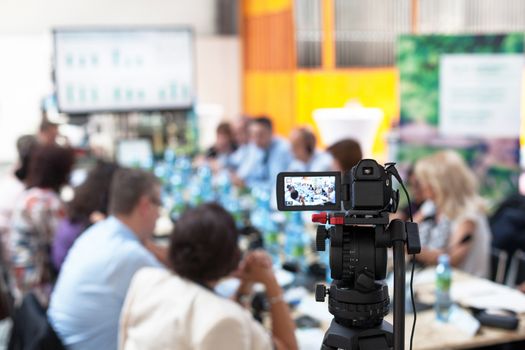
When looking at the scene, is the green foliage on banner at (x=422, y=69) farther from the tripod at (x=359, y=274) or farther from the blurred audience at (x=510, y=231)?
the tripod at (x=359, y=274)

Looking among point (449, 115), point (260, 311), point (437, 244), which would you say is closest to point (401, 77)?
point (449, 115)

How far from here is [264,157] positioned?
217 inches

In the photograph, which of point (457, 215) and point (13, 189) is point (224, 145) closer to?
point (13, 189)

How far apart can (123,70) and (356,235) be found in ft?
15.5

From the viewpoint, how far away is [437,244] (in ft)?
9.95

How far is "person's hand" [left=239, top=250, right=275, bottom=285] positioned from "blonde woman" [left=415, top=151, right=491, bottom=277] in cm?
113

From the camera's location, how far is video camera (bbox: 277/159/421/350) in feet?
3.10

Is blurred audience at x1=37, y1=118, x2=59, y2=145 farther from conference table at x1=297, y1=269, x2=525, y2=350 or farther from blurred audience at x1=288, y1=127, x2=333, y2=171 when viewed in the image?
conference table at x1=297, y1=269, x2=525, y2=350

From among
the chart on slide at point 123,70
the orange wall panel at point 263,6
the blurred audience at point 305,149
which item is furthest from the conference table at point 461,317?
the orange wall panel at point 263,6

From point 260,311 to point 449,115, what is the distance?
2834 millimetres

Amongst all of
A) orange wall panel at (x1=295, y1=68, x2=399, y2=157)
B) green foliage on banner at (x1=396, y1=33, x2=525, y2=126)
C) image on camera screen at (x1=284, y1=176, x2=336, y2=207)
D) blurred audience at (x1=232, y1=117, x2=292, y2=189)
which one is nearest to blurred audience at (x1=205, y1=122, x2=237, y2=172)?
blurred audience at (x1=232, y1=117, x2=292, y2=189)

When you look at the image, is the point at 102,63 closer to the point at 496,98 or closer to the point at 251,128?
the point at 251,128

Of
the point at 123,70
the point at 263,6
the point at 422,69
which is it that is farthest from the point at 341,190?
the point at 263,6

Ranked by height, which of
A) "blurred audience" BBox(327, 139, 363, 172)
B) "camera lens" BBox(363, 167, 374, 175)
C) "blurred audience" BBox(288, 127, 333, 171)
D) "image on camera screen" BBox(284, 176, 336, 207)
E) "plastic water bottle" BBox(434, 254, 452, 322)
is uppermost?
"camera lens" BBox(363, 167, 374, 175)
